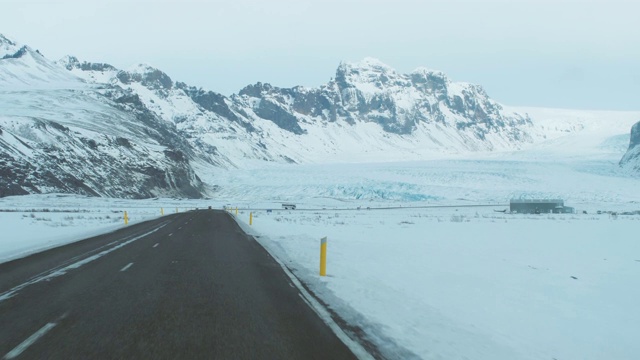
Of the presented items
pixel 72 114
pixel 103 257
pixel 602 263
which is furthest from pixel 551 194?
pixel 72 114

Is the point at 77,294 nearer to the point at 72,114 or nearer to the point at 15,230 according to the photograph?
the point at 15,230

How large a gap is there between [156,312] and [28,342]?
184cm

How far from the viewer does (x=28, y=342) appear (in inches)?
217

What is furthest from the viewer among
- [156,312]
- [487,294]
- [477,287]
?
[477,287]

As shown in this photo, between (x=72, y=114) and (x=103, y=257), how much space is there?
132 metres

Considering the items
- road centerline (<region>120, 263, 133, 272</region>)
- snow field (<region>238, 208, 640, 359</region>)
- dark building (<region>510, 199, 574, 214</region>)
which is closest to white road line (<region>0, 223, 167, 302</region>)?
road centerline (<region>120, 263, 133, 272</region>)

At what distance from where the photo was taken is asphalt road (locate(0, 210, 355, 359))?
5422 millimetres

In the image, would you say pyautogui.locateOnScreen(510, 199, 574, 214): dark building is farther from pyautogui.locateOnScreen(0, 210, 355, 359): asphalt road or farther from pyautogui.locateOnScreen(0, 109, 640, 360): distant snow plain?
pyautogui.locateOnScreen(0, 210, 355, 359): asphalt road

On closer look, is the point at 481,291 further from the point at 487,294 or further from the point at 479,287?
the point at 479,287

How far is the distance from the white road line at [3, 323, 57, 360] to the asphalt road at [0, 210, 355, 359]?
11 millimetres

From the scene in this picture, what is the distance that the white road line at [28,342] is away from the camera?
510 cm

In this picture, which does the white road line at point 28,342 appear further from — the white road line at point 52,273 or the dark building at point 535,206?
the dark building at point 535,206

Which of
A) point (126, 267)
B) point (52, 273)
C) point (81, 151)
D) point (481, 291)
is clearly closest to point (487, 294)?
point (481, 291)

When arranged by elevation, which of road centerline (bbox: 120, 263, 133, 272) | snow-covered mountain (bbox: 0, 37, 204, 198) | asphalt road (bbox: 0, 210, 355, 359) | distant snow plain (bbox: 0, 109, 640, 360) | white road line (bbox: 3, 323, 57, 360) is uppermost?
snow-covered mountain (bbox: 0, 37, 204, 198)
